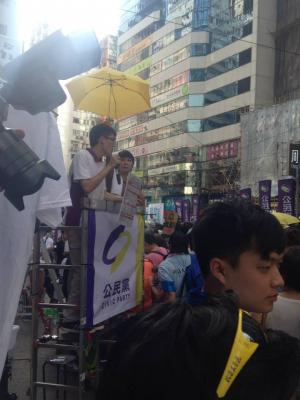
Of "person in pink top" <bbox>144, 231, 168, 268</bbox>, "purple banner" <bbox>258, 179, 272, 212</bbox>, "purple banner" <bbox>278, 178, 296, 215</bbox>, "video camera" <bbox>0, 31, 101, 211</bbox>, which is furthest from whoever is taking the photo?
"purple banner" <bbox>258, 179, 272, 212</bbox>

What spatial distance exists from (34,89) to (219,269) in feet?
3.45

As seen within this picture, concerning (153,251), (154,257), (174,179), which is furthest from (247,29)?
(154,257)

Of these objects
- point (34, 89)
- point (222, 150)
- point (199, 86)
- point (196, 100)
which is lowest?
point (34, 89)

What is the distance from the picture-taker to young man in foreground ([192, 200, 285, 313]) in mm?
1475

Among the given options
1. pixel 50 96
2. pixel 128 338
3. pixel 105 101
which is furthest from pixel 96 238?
pixel 105 101

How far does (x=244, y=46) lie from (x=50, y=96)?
147 feet

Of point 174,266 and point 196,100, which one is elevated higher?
point 196,100

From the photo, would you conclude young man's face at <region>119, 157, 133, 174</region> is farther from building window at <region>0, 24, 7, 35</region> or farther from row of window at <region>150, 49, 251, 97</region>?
row of window at <region>150, 49, 251, 97</region>

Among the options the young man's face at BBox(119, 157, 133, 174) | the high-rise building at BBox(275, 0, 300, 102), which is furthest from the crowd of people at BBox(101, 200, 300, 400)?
the high-rise building at BBox(275, 0, 300, 102)

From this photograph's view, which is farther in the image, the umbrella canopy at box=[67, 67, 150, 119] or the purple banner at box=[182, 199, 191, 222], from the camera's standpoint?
the purple banner at box=[182, 199, 191, 222]

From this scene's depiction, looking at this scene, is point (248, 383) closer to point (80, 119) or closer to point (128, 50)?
point (128, 50)

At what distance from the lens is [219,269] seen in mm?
1527

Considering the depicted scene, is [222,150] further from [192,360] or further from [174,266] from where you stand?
[192,360]

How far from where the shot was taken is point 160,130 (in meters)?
54.9
